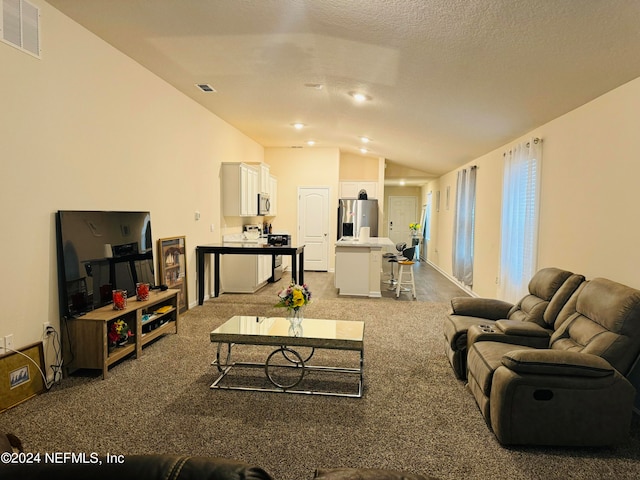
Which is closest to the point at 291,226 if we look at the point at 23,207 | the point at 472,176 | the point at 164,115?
the point at 472,176

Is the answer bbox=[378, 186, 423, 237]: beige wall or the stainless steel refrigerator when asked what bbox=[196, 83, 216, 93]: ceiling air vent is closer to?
the stainless steel refrigerator

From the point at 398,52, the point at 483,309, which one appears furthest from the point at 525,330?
the point at 398,52

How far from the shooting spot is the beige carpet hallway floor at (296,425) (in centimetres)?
216

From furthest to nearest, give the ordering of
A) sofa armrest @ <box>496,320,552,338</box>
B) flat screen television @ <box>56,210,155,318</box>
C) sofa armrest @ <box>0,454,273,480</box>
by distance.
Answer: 1. flat screen television @ <box>56,210,155,318</box>
2. sofa armrest @ <box>496,320,552,338</box>
3. sofa armrest @ <box>0,454,273,480</box>

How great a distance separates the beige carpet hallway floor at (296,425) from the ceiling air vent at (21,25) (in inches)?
101

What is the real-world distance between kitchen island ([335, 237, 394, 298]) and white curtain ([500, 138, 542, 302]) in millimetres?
1948

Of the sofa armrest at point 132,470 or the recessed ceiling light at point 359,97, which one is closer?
the sofa armrest at point 132,470

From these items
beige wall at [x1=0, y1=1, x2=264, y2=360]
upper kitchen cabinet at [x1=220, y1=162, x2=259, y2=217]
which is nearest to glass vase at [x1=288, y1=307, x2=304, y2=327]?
beige wall at [x1=0, y1=1, x2=264, y2=360]

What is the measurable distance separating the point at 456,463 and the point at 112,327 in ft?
9.60

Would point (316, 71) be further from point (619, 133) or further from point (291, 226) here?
point (291, 226)

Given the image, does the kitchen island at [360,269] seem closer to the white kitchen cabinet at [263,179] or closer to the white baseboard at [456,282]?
the white baseboard at [456,282]

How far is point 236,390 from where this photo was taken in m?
3.01

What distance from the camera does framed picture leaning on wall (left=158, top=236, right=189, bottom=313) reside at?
4.64m

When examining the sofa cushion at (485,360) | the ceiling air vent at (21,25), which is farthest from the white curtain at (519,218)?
the ceiling air vent at (21,25)
